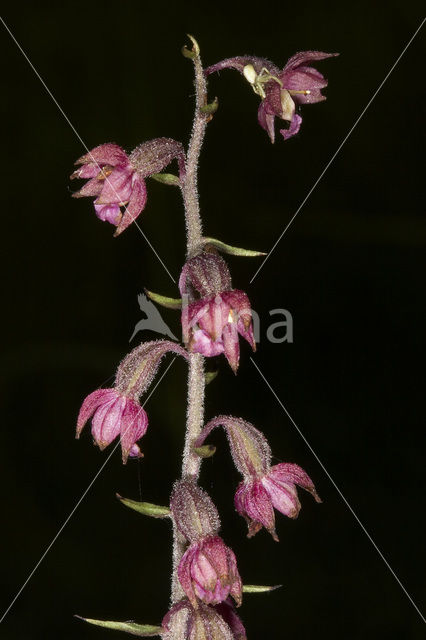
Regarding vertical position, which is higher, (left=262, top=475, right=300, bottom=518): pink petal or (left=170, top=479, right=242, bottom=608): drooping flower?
(left=262, top=475, right=300, bottom=518): pink petal

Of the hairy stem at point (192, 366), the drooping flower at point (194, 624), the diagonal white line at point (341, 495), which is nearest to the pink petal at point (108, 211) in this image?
the hairy stem at point (192, 366)

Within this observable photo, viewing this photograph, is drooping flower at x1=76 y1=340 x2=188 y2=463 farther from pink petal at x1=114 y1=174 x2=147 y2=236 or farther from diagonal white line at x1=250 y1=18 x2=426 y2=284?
diagonal white line at x1=250 y1=18 x2=426 y2=284

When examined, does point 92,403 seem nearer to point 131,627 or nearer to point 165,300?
point 165,300

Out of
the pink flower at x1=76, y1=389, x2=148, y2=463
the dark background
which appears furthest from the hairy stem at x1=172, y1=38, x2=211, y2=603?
the dark background

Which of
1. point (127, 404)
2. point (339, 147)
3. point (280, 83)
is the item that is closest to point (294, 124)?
point (280, 83)

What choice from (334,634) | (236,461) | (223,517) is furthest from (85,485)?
(236,461)

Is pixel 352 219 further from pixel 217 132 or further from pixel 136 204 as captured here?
pixel 136 204
